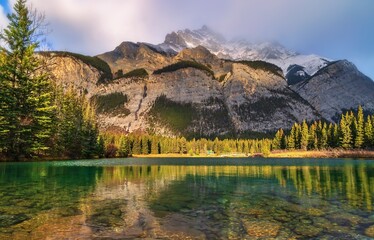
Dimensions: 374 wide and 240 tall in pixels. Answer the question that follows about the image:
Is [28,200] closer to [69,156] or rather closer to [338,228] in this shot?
[338,228]

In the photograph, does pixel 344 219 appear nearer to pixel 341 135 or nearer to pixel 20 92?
pixel 20 92

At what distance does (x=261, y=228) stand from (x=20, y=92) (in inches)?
2383

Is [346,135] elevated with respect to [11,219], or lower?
elevated

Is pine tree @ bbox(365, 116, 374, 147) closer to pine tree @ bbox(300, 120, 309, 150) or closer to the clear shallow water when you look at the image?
pine tree @ bbox(300, 120, 309, 150)

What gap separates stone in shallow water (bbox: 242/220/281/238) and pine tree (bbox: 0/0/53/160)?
56366 millimetres

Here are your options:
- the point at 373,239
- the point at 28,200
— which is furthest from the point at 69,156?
the point at 373,239

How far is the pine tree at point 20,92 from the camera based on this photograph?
59.5m

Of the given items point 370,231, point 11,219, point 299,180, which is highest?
point 11,219

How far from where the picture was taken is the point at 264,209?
1784 centimetres

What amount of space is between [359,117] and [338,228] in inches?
5986

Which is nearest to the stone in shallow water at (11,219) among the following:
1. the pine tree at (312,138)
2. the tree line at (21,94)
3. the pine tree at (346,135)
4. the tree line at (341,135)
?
the tree line at (21,94)

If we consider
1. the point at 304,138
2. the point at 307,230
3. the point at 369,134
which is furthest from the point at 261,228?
the point at 304,138

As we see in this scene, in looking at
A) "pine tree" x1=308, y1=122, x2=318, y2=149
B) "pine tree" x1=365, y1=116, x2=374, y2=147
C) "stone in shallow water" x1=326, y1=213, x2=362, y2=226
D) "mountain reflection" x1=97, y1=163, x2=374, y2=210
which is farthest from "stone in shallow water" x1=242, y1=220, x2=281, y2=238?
"pine tree" x1=308, y1=122, x2=318, y2=149

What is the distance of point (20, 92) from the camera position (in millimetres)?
61281
